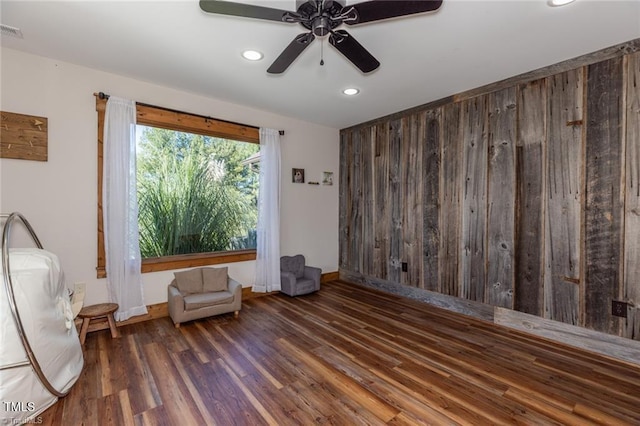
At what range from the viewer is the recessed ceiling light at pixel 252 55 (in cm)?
263

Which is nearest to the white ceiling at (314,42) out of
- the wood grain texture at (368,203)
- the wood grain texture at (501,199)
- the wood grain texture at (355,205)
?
the wood grain texture at (501,199)

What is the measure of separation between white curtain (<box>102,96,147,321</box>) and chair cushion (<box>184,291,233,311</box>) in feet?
1.97

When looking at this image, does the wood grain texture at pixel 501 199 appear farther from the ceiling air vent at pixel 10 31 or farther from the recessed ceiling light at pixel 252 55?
the ceiling air vent at pixel 10 31

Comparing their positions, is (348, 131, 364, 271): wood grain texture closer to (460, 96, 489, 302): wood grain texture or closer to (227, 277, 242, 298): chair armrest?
(460, 96, 489, 302): wood grain texture

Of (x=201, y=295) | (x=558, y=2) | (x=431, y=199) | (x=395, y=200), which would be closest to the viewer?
(x=558, y=2)

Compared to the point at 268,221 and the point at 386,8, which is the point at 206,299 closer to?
the point at 268,221

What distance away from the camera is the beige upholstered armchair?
126 inches

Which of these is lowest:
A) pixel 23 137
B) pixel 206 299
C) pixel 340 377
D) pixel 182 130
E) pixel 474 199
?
pixel 340 377

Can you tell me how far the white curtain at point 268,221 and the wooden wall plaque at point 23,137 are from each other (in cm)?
238

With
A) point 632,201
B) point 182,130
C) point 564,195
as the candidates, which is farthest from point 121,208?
point 632,201

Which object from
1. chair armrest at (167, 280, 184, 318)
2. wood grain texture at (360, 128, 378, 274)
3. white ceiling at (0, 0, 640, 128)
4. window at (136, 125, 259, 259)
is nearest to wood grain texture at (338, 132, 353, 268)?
wood grain texture at (360, 128, 378, 274)

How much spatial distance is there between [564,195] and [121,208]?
4705mm

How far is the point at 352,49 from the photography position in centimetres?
199

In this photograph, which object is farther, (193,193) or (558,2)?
(193,193)
